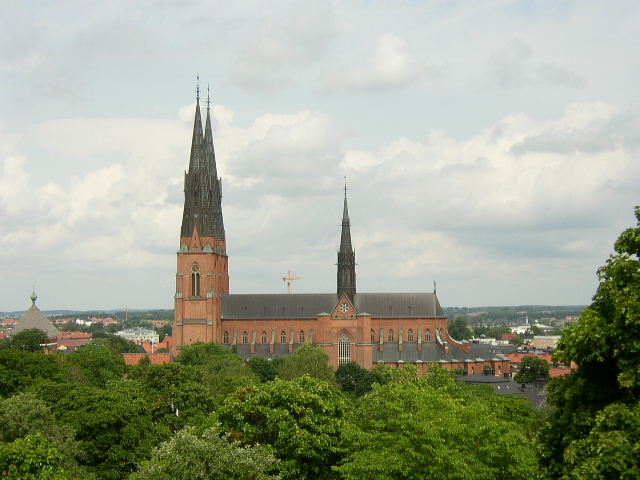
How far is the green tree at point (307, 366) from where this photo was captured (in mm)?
96875

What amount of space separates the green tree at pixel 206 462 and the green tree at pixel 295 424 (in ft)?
11.8

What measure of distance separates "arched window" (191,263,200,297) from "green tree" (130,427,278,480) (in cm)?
9912

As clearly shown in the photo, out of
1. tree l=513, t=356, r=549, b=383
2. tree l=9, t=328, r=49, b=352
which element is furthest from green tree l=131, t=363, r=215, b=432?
tree l=513, t=356, r=549, b=383

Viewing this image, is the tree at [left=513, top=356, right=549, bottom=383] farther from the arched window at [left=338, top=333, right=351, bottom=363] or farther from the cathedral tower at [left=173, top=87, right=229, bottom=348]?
the cathedral tower at [left=173, top=87, right=229, bottom=348]

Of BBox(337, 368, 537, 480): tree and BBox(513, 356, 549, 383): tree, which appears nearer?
BBox(337, 368, 537, 480): tree

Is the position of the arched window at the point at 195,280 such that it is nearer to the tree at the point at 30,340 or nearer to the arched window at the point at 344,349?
the tree at the point at 30,340

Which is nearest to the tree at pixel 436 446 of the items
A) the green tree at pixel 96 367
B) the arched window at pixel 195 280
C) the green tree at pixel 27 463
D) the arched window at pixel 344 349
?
the green tree at pixel 27 463

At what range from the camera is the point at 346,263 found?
142250 millimetres

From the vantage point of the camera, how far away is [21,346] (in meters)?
115

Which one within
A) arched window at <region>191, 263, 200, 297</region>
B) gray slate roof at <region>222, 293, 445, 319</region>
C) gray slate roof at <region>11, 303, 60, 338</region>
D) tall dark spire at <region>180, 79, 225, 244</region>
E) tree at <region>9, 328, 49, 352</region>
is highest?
tall dark spire at <region>180, 79, 225, 244</region>

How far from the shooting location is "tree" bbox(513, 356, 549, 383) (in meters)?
146

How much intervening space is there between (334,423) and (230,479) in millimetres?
7581

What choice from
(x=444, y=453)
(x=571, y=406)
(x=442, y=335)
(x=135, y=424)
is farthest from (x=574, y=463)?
(x=442, y=335)

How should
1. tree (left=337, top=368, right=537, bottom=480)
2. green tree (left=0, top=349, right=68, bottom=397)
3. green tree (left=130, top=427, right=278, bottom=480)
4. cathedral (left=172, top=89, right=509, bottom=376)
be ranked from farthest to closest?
cathedral (left=172, top=89, right=509, bottom=376) → green tree (left=0, top=349, right=68, bottom=397) → green tree (left=130, top=427, right=278, bottom=480) → tree (left=337, top=368, right=537, bottom=480)
